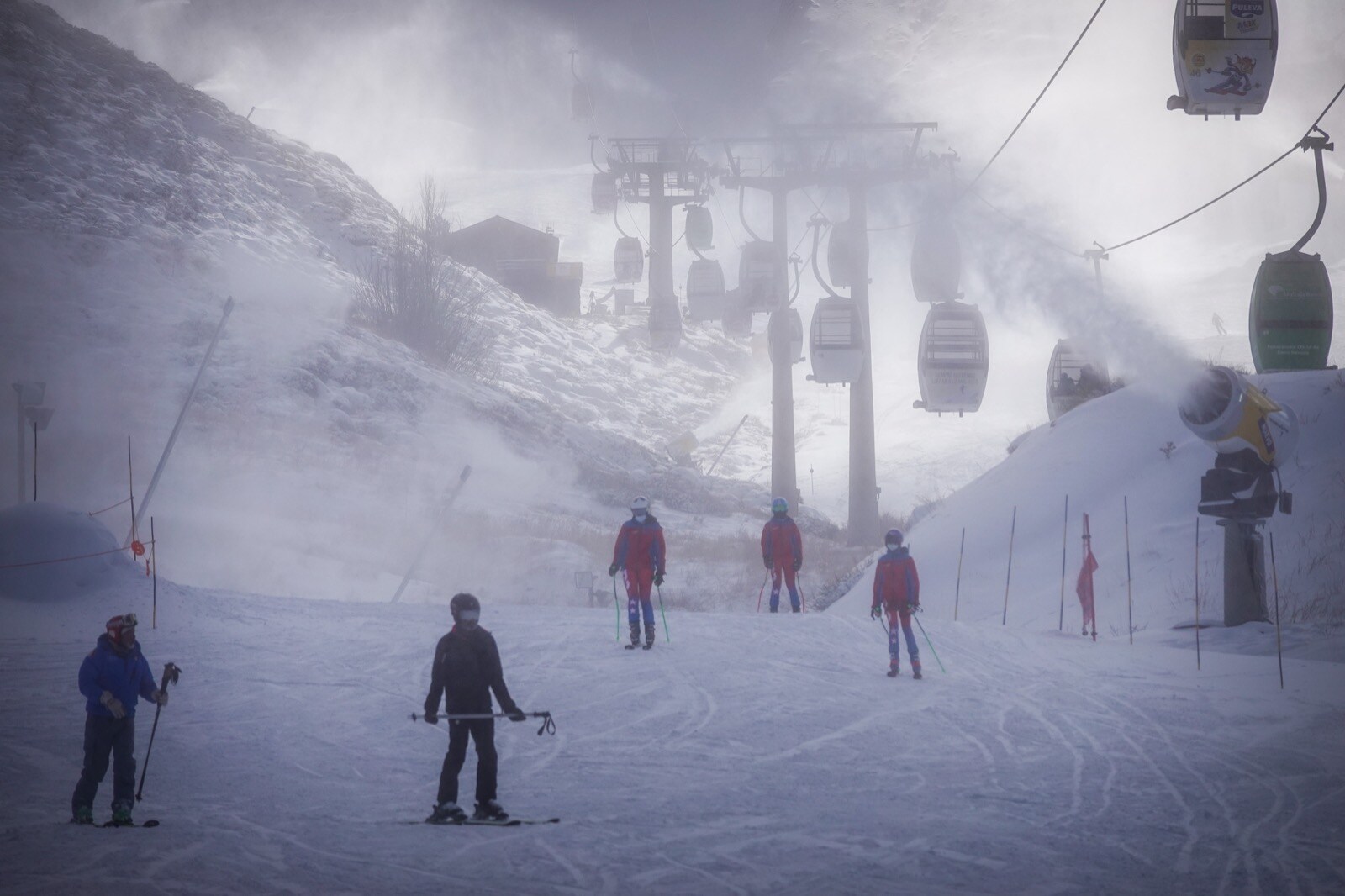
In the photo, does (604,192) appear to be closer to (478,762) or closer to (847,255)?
(847,255)

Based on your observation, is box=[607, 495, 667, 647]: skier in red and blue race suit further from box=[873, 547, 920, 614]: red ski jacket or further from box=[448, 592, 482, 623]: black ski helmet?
box=[448, 592, 482, 623]: black ski helmet

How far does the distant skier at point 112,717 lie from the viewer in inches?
321

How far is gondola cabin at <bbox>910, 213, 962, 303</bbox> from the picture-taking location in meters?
29.2

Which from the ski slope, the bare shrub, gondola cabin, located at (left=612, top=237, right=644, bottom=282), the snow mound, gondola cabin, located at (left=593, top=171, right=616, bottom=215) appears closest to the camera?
the ski slope

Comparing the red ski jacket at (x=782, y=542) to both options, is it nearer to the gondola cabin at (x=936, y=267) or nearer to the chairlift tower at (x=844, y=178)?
the gondola cabin at (x=936, y=267)

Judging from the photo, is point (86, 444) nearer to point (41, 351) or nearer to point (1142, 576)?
point (41, 351)

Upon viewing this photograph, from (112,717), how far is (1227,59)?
48.9 ft

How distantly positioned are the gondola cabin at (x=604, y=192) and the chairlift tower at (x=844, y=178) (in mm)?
5595

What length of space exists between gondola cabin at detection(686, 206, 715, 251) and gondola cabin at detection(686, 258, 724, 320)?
2.14ft

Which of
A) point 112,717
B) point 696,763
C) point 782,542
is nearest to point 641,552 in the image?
point 782,542

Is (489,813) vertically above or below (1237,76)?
below

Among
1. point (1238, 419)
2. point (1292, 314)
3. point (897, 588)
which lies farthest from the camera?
point (1292, 314)

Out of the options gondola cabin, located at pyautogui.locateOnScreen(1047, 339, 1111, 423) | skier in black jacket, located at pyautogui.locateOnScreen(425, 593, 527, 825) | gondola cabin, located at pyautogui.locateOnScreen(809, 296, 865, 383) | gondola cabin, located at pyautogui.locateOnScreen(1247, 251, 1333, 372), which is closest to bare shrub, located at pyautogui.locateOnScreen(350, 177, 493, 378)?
gondola cabin, located at pyautogui.locateOnScreen(809, 296, 865, 383)

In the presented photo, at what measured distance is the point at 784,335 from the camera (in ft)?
114
